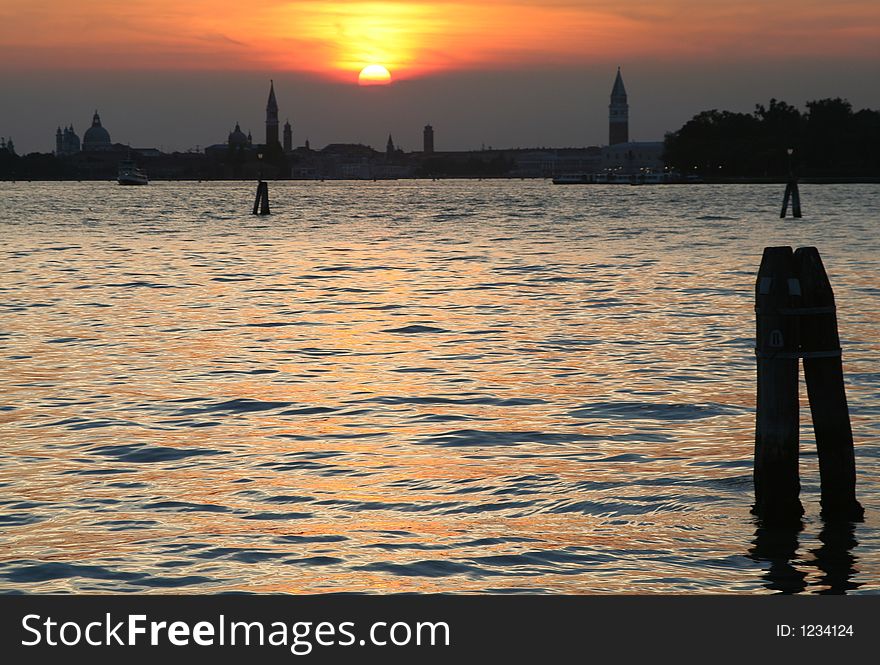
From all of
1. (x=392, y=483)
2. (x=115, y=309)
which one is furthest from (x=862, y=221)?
(x=392, y=483)

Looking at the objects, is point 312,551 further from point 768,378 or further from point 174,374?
point 174,374

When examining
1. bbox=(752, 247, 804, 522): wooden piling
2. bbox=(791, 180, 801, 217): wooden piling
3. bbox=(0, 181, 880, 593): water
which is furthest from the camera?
bbox=(791, 180, 801, 217): wooden piling

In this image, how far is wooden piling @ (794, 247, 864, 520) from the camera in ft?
31.9

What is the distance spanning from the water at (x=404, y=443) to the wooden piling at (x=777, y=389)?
1.00 feet

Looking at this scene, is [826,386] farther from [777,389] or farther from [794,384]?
[777,389]

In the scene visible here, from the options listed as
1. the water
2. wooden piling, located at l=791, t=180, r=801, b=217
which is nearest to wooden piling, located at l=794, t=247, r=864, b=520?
the water

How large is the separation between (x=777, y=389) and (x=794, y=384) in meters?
0.18

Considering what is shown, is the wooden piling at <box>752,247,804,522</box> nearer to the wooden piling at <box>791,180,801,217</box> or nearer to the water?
the water

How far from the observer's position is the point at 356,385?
57.0 feet

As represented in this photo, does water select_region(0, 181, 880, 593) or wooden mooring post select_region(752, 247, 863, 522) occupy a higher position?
wooden mooring post select_region(752, 247, 863, 522)

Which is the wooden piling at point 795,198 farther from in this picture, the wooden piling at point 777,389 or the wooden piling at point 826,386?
the wooden piling at point 777,389

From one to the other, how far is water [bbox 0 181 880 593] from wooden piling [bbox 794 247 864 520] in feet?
0.96

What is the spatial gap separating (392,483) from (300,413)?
3.78m

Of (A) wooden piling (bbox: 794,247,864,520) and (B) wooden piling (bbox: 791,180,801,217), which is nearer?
(A) wooden piling (bbox: 794,247,864,520)
